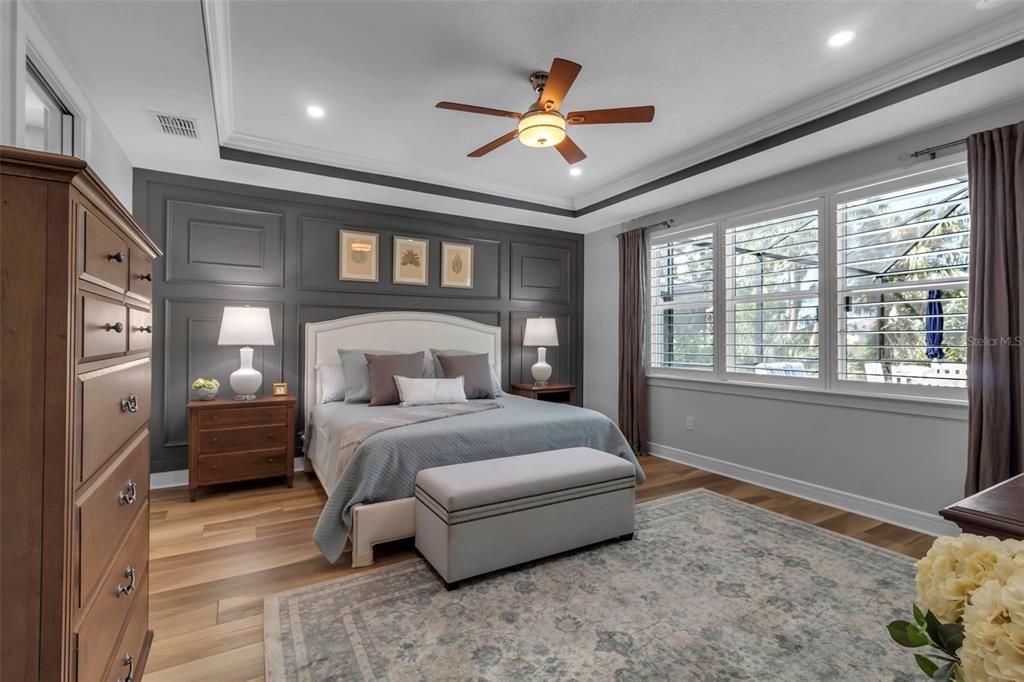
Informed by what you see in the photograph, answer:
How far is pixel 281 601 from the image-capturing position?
2.12 meters

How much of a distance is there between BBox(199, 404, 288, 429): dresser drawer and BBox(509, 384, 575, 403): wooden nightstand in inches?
90.1

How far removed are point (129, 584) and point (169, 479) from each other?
284 centimetres

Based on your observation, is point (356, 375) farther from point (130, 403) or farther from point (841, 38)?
point (841, 38)

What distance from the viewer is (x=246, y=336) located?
12.0 ft

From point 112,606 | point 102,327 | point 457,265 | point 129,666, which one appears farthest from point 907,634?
point 457,265

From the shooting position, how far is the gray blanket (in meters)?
2.48

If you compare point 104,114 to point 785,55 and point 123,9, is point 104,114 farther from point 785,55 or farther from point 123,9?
point 785,55

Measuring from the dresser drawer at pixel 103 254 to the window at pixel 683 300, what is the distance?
13.9 feet

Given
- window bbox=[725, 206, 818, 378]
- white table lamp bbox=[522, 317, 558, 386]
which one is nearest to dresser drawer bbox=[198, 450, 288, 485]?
white table lamp bbox=[522, 317, 558, 386]

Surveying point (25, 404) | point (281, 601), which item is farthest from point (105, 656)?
point (281, 601)

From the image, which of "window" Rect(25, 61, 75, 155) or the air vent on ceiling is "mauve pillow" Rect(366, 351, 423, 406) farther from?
"window" Rect(25, 61, 75, 155)

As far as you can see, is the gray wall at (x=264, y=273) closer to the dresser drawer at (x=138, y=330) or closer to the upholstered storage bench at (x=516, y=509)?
the upholstered storage bench at (x=516, y=509)

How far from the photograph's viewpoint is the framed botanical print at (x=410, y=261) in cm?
463

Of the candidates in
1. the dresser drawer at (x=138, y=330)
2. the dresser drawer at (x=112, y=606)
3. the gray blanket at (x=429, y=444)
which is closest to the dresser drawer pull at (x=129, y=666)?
the dresser drawer at (x=112, y=606)
